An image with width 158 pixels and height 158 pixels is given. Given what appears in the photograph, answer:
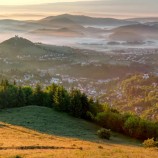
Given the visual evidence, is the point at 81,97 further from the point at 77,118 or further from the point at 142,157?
the point at 142,157

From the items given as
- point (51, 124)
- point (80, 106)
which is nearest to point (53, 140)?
point (51, 124)

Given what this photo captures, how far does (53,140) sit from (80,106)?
44.6m

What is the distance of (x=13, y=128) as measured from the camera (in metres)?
64.4

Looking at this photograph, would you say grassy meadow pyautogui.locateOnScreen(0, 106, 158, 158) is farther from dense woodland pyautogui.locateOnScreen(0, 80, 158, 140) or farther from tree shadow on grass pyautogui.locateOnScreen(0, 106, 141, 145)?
dense woodland pyautogui.locateOnScreen(0, 80, 158, 140)

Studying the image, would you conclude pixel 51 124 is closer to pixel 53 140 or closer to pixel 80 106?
pixel 53 140

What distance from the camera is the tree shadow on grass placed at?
6681 cm

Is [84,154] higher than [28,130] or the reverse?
higher

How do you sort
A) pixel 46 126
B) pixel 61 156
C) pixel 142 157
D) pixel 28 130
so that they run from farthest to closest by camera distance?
pixel 46 126, pixel 28 130, pixel 142 157, pixel 61 156

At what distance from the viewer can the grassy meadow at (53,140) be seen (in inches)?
1539

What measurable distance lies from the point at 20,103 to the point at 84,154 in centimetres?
7024

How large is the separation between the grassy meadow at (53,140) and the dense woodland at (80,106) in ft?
16.5

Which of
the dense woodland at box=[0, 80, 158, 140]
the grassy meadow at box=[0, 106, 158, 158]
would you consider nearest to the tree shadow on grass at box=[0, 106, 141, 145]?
the grassy meadow at box=[0, 106, 158, 158]

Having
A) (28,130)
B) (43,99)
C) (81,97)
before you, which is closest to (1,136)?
(28,130)

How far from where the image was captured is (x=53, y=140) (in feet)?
177
